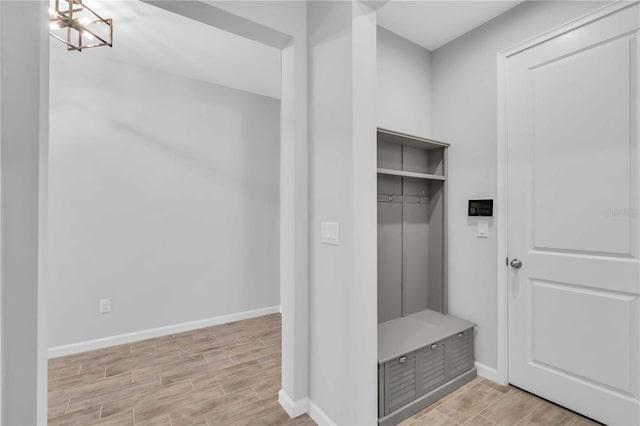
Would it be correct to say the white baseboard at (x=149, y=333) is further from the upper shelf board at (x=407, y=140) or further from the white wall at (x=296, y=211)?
the upper shelf board at (x=407, y=140)

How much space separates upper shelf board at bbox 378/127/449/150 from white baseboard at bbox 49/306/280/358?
262 centimetres

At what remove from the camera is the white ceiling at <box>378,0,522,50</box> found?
209 centimetres

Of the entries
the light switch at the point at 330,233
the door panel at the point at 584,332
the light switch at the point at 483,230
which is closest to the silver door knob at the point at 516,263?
the door panel at the point at 584,332

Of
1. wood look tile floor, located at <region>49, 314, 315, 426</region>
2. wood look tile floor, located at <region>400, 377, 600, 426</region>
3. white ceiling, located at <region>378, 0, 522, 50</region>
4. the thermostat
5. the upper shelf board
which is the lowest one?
wood look tile floor, located at <region>49, 314, 315, 426</region>

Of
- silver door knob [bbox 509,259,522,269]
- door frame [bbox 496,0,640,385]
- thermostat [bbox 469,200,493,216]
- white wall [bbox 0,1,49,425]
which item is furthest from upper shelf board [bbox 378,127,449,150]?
white wall [bbox 0,1,49,425]

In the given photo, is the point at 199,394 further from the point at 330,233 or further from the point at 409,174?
the point at 409,174

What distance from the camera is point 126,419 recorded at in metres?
1.83

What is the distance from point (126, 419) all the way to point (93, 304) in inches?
54.5

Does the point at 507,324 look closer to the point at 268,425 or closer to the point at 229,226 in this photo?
Result: the point at 268,425

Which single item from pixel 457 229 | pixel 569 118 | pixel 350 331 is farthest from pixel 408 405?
pixel 569 118

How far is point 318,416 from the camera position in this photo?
177cm

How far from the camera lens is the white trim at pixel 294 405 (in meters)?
1.82

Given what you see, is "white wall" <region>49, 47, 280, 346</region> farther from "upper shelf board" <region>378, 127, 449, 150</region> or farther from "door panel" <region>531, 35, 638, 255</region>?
"door panel" <region>531, 35, 638, 255</region>

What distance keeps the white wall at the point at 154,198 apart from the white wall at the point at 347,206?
2030 mm
